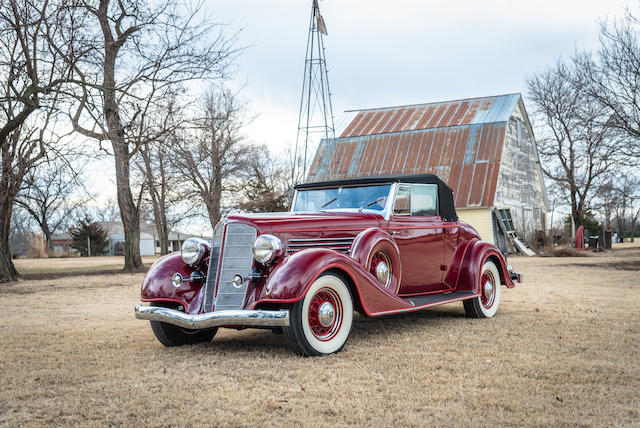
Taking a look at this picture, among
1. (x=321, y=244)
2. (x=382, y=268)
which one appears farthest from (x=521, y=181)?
(x=321, y=244)

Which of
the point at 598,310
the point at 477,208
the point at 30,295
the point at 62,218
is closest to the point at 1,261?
the point at 30,295

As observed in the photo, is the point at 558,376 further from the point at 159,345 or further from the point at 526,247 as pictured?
the point at 526,247

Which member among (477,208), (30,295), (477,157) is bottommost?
(30,295)

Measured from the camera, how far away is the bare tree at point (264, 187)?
95.8 feet

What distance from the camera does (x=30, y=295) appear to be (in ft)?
43.3

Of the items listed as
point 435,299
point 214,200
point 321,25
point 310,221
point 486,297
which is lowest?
point 486,297

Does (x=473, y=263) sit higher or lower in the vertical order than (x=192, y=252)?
lower

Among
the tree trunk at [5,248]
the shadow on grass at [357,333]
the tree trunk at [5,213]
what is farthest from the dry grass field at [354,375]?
the tree trunk at [5,248]

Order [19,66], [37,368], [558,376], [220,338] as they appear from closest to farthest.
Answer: [558,376] → [37,368] → [220,338] → [19,66]

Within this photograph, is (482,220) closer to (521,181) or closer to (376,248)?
(521,181)

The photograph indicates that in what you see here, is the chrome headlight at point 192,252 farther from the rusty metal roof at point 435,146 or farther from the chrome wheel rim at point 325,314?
the rusty metal roof at point 435,146

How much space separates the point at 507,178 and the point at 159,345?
80.1 ft

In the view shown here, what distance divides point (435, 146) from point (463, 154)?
4.71 ft

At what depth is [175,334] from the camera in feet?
20.3
